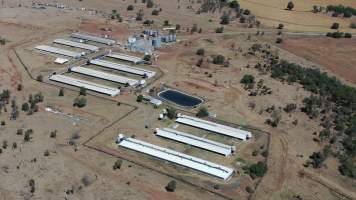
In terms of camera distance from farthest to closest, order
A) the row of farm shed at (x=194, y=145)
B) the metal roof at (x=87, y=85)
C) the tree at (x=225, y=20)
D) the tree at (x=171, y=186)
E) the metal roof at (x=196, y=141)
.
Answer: the tree at (x=225, y=20) → the metal roof at (x=87, y=85) → the metal roof at (x=196, y=141) → the row of farm shed at (x=194, y=145) → the tree at (x=171, y=186)

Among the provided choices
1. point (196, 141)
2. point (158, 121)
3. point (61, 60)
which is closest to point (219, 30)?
point (61, 60)

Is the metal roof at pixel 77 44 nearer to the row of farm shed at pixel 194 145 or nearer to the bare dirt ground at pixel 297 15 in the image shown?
the row of farm shed at pixel 194 145

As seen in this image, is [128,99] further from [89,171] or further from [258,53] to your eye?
[258,53]

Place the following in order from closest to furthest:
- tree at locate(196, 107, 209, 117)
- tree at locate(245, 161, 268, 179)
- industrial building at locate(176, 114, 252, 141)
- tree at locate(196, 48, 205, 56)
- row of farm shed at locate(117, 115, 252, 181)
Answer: tree at locate(245, 161, 268, 179) → row of farm shed at locate(117, 115, 252, 181) → industrial building at locate(176, 114, 252, 141) → tree at locate(196, 107, 209, 117) → tree at locate(196, 48, 205, 56)

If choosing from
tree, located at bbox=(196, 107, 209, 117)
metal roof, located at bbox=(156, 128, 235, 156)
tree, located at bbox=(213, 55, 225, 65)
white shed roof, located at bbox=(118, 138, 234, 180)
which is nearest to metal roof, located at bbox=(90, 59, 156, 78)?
tree, located at bbox=(213, 55, 225, 65)

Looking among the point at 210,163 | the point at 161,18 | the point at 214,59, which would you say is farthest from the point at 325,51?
the point at 210,163

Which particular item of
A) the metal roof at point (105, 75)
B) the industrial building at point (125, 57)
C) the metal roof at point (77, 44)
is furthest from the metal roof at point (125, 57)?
the metal roof at point (105, 75)

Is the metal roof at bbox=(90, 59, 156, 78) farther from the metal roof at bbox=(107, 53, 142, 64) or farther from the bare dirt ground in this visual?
the bare dirt ground
